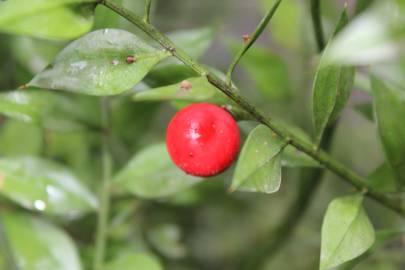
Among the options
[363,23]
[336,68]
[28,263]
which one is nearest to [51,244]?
[28,263]

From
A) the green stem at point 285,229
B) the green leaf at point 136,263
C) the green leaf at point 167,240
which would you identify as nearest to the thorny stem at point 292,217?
the green stem at point 285,229

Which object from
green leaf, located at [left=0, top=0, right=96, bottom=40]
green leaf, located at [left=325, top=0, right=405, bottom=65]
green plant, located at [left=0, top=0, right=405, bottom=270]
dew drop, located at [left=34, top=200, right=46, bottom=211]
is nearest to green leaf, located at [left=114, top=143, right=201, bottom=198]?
green plant, located at [left=0, top=0, right=405, bottom=270]

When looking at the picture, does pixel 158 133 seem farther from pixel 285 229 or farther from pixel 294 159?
pixel 294 159

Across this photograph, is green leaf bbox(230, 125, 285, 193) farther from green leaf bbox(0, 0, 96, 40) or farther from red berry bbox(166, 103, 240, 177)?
green leaf bbox(0, 0, 96, 40)

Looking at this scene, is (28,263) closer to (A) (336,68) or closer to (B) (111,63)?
(B) (111,63)

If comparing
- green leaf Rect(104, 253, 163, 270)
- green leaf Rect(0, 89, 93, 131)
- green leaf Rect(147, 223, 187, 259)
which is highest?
green leaf Rect(0, 89, 93, 131)

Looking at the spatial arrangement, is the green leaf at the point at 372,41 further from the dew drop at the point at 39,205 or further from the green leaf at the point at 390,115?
the dew drop at the point at 39,205

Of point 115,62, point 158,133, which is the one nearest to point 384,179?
point 115,62
